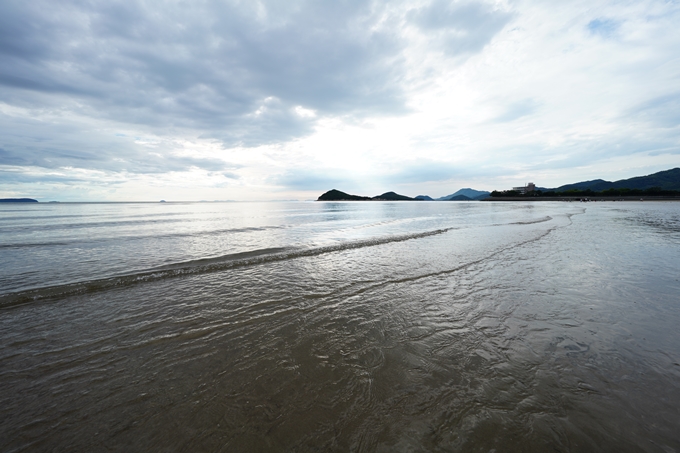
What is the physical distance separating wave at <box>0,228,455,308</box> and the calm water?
0.12m

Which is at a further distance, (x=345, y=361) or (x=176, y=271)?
(x=176, y=271)

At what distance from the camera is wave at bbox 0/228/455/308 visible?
8.20 m

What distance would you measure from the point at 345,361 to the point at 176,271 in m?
9.60

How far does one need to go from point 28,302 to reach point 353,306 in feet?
33.3

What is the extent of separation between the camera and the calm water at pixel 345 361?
3.12m

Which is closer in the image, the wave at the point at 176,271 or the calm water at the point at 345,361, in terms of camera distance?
the calm water at the point at 345,361

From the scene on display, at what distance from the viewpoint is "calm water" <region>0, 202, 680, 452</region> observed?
3121mm

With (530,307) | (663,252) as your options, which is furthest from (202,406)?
(663,252)

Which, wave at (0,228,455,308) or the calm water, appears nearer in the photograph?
the calm water

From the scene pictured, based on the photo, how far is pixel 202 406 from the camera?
3586mm

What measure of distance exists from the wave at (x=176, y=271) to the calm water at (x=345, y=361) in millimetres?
120

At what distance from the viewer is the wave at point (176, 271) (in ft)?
26.9

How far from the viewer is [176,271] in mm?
10883

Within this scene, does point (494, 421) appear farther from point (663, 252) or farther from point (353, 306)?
point (663, 252)
